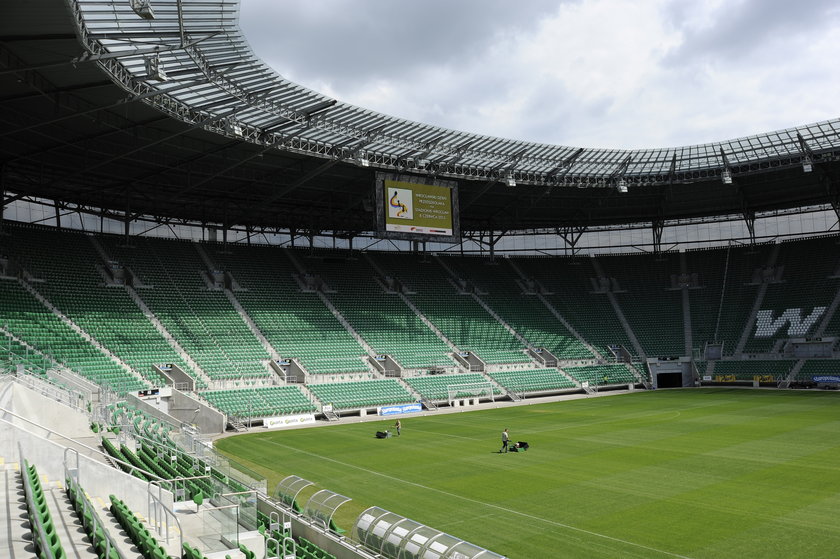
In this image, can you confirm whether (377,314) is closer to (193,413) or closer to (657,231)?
(193,413)

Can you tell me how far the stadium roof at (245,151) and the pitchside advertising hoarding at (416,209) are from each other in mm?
1253

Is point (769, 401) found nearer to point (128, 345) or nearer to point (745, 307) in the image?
point (745, 307)

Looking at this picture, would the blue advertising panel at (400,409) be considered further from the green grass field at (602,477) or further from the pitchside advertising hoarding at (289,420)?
the pitchside advertising hoarding at (289,420)

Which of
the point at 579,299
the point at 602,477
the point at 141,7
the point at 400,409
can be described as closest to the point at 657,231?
the point at 579,299

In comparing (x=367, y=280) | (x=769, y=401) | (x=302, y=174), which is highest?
(x=302, y=174)

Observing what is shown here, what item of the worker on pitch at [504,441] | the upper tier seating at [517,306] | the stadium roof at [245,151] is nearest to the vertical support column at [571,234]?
the stadium roof at [245,151]

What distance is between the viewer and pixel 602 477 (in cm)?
2258

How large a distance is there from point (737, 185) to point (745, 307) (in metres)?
12.2

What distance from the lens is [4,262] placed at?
41.7 m

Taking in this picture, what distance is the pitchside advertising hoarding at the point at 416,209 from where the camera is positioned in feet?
147

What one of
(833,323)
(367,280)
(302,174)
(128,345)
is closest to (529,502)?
(128,345)

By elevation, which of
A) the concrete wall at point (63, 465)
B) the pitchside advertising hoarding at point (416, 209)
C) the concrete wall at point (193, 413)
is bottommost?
the concrete wall at point (193, 413)

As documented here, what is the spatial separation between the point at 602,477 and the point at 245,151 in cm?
3057

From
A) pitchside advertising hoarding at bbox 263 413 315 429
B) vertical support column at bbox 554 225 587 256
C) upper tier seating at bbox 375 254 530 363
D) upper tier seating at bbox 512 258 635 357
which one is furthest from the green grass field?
vertical support column at bbox 554 225 587 256
